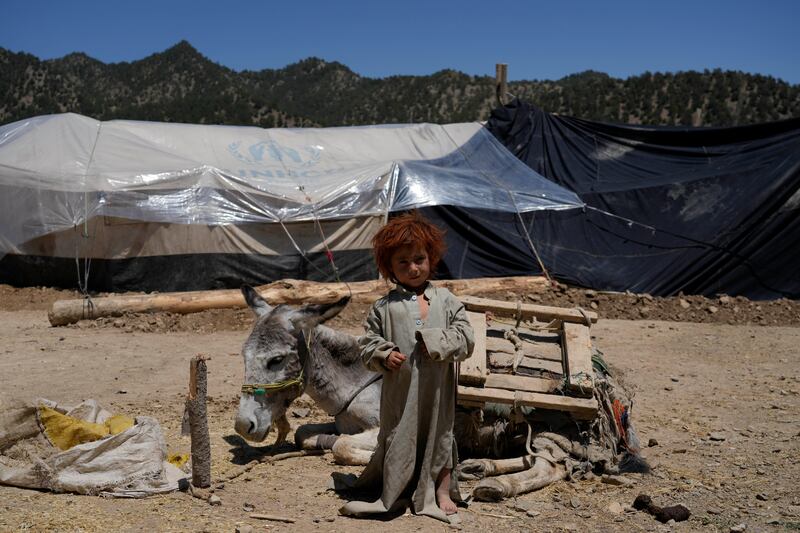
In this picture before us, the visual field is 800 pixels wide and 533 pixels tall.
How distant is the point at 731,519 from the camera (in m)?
4.10

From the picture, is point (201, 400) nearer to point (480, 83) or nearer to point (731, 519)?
point (731, 519)

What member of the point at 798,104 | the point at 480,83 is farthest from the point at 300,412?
the point at 480,83

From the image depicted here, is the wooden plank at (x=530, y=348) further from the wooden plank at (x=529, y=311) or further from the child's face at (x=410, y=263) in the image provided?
the child's face at (x=410, y=263)

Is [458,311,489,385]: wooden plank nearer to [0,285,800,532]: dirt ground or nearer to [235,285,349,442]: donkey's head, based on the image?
[0,285,800,532]: dirt ground

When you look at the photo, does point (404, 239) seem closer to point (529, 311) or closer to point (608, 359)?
point (529, 311)

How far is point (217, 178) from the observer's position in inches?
503

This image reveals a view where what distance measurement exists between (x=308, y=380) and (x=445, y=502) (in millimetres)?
1405

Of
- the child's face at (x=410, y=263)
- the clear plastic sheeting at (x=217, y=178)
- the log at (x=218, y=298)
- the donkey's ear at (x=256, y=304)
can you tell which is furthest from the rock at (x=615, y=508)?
the clear plastic sheeting at (x=217, y=178)

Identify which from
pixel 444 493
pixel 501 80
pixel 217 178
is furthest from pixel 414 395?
pixel 501 80

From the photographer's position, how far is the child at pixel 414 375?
399cm

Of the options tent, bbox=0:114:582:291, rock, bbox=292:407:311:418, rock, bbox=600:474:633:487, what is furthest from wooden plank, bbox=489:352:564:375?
tent, bbox=0:114:582:291

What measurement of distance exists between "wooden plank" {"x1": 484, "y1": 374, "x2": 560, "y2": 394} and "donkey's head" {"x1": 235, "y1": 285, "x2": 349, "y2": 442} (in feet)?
3.37

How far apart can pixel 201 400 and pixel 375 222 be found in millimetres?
9136

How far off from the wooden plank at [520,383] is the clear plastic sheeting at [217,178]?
848 cm
